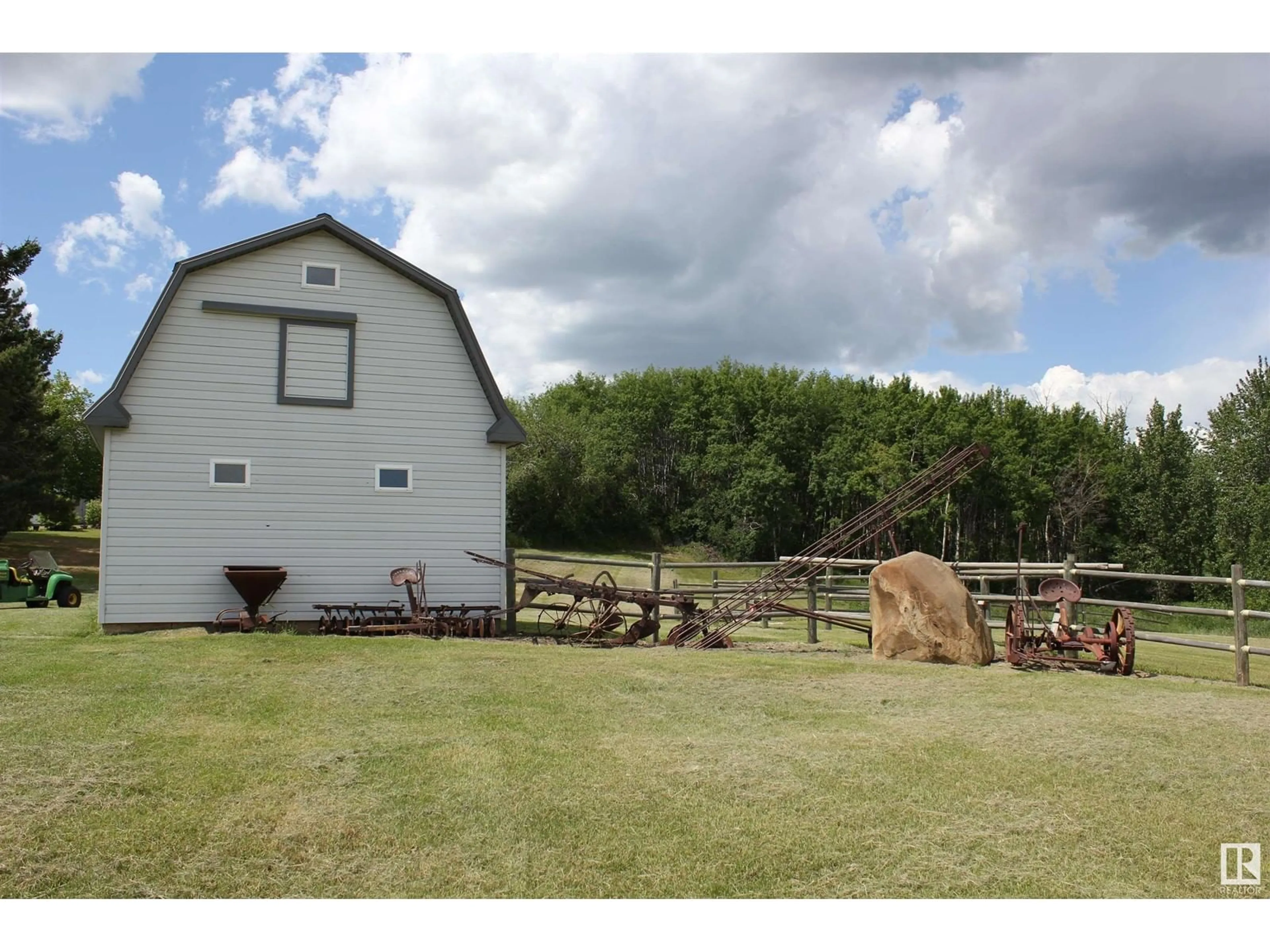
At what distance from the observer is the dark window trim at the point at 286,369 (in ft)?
47.4

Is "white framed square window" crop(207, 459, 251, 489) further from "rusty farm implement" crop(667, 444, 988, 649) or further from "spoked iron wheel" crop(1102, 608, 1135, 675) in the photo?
"spoked iron wheel" crop(1102, 608, 1135, 675)

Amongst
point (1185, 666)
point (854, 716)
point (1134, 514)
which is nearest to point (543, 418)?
point (1134, 514)

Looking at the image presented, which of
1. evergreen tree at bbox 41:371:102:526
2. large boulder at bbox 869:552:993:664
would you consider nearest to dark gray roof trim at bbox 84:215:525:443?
large boulder at bbox 869:552:993:664

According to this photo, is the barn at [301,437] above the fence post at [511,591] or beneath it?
above

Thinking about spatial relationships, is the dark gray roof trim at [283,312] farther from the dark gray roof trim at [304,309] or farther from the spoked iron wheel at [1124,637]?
the spoked iron wheel at [1124,637]

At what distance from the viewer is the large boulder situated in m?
11.2

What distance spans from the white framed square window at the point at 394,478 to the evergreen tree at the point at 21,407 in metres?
16.7

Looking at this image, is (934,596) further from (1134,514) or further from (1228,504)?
(1134,514)

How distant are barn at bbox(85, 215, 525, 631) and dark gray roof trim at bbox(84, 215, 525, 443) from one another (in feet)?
0.09

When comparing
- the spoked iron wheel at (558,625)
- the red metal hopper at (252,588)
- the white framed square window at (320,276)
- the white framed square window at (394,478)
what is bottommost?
the spoked iron wheel at (558,625)

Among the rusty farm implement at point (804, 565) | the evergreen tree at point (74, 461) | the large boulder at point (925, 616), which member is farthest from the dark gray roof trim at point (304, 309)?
the evergreen tree at point (74, 461)

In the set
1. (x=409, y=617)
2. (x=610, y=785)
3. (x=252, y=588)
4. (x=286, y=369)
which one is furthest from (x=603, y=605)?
(x=610, y=785)

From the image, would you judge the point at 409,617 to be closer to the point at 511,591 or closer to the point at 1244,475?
the point at 511,591

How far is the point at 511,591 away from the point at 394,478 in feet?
8.81
